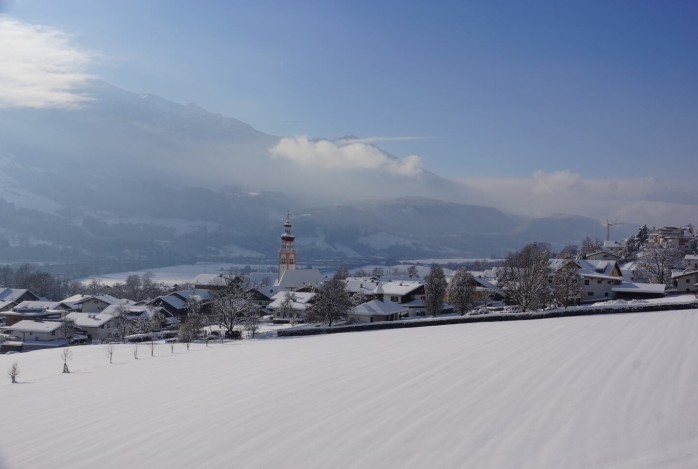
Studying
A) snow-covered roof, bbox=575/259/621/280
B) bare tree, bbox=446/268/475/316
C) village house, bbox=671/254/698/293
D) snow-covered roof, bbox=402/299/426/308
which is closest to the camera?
bare tree, bbox=446/268/475/316

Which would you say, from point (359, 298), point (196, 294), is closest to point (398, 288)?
point (359, 298)

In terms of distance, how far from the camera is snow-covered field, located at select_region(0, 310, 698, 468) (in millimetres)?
8477

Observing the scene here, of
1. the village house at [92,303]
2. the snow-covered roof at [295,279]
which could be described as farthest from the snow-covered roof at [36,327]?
the snow-covered roof at [295,279]

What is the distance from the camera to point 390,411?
10.9 m

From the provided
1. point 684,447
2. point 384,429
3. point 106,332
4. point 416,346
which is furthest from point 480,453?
point 106,332

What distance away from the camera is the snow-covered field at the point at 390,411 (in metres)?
8.48

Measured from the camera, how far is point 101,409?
44.4 feet

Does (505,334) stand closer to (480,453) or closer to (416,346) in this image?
(416,346)

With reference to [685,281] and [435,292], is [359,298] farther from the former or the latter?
[685,281]

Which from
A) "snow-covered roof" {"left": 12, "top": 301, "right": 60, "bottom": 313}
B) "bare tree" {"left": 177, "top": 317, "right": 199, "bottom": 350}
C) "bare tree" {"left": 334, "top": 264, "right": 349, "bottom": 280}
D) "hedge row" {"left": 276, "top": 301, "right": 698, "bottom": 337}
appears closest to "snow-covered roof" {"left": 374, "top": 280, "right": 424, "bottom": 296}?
"bare tree" {"left": 334, "top": 264, "right": 349, "bottom": 280}

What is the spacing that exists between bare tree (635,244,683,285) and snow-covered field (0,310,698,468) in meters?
51.1

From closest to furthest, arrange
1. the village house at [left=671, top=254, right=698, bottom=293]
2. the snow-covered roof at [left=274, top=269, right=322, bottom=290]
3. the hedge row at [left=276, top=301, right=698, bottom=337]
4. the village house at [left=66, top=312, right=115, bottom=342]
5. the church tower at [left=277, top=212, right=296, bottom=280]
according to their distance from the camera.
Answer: the hedge row at [left=276, top=301, right=698, bottom=337]
the village house at [left=671, top=254, right=698, bottom=293]
the village house at [left=66, top=312, right=115, bottom=342]
the snow-covered roof at [left=274, top=269, right=322, bottom=290]
the church tower at [left=277, top=212, right=296, bottom=280]

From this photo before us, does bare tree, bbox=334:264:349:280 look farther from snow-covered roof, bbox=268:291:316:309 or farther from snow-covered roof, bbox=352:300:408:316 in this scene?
snow-covered roof, bbox=268:291:316:309

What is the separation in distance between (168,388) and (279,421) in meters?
6.23
